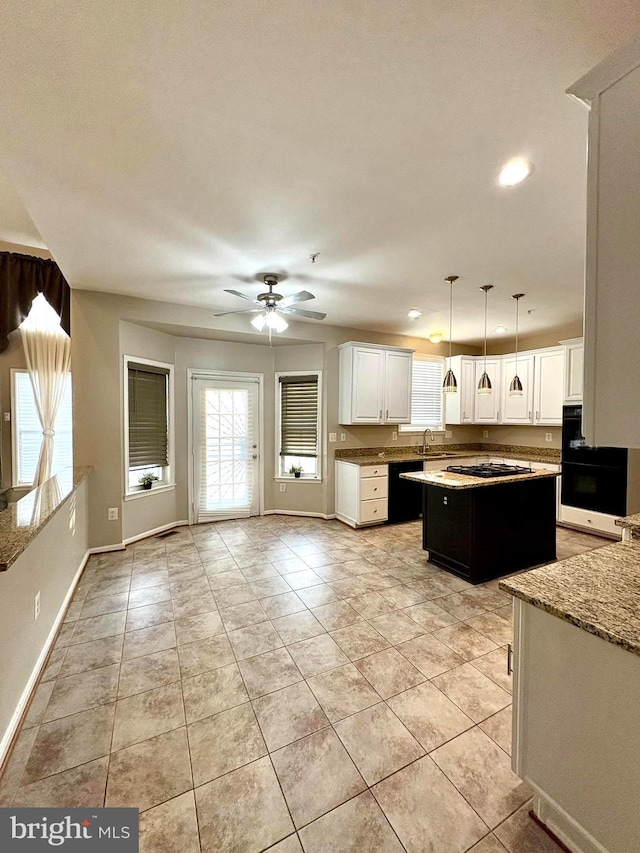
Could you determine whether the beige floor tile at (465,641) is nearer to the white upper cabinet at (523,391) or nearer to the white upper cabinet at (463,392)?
the white upper cabinet at (523,391)

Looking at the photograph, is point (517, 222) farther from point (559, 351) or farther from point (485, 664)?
point (559, 351)

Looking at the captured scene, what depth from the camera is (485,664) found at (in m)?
2.12

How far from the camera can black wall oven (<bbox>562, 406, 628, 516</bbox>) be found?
4.01m

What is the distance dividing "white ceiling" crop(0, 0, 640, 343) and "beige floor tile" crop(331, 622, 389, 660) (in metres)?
2.75

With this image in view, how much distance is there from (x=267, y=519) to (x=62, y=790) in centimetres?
366

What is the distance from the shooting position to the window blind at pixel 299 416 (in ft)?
16.7

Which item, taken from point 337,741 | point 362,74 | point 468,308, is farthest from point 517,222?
point 337,741

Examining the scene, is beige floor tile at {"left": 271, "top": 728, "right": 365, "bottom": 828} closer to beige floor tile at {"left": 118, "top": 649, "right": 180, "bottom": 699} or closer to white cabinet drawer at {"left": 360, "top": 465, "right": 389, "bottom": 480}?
beige floor tile at {"left": 118, "top": 649, "right": 180, "bottom": 699}

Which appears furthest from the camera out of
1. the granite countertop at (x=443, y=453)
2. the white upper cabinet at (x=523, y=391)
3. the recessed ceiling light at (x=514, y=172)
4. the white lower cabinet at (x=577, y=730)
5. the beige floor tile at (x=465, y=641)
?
the white upper cabinet at (x=523, y=391)

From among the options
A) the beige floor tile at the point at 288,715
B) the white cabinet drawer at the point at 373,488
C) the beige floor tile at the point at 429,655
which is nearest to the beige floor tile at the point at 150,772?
the beige floor tile at the point at 288,715

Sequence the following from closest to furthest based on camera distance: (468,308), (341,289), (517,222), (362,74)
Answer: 1. (362,74)
2. (517,222)
3. (341,289)
4. (468,308)

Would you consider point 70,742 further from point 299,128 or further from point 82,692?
point 299,128

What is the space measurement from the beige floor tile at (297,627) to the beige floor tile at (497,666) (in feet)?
3.27

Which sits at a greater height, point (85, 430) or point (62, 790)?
point (85, 430)
